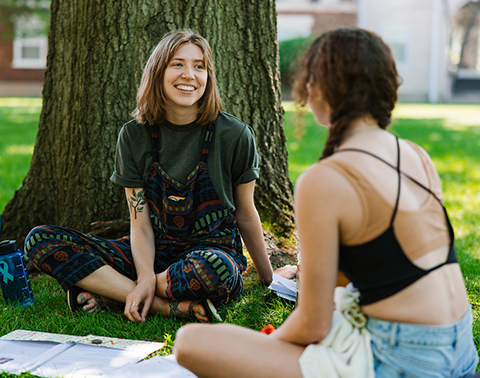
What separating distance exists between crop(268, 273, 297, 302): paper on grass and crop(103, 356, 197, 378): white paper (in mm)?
813

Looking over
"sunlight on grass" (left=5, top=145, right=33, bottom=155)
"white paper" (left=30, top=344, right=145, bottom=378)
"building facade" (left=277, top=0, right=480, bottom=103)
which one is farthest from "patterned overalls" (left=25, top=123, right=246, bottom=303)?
"building facade" (left=277, top=0, right=480, bottom=103)

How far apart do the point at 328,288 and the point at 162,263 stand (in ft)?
5.02

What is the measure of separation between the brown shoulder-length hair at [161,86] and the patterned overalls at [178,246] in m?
0.09

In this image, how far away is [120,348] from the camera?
2453 millimetres

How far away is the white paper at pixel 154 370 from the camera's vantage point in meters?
2.15

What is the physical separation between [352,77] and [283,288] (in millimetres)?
1569

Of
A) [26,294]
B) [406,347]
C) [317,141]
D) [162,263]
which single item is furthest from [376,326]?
[317,141]

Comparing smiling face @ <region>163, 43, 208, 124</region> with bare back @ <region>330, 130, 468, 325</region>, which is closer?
bare back @ <region>330, 130, 468, 325</region>

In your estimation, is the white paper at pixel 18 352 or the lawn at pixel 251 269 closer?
the white paper at pixel 18 352

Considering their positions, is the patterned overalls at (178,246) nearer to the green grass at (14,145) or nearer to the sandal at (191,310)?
the sandal at (191,310)

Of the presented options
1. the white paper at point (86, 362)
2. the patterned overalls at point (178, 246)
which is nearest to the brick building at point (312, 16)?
the patterned overalls at point (178, 246)

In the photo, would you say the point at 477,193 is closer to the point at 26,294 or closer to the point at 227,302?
the point at 227,302

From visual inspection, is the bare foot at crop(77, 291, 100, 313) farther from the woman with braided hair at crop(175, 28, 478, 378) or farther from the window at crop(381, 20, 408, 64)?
the window at crop(381, 20, 408, 64)

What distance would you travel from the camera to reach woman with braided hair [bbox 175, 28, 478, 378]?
5.05ft
